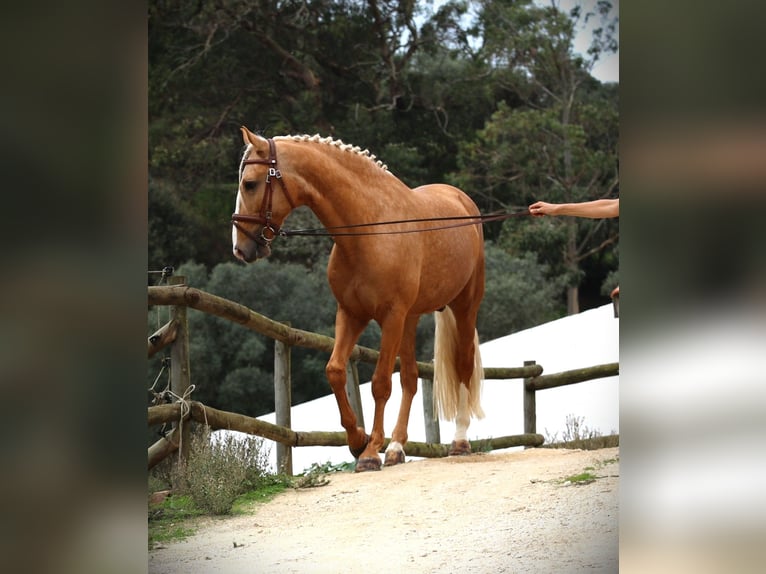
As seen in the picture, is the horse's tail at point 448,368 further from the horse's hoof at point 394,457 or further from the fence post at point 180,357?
the fence post at point 180,357

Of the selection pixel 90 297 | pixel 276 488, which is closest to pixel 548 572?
pixel 276 488

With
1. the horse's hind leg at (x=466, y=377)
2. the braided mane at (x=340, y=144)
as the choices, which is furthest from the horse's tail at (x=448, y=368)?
the braided mane at (x=340, y=144)

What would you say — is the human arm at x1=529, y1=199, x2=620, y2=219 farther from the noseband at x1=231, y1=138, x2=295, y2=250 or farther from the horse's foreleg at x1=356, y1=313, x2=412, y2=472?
the noseband at x1=231, y1=138, x2=295, y2=250

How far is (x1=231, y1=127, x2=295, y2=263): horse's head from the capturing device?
4637mm

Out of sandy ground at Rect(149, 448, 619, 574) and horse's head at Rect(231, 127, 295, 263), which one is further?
horse's head at Rect(231, 127, 295, 263)

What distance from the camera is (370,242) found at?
4992mm

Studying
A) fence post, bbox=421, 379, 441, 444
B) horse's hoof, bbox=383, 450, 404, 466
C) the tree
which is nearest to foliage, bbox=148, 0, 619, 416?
the tree

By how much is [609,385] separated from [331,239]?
5.28 feet

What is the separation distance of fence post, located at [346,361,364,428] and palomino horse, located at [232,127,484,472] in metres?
0.19

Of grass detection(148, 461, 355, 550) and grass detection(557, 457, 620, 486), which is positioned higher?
grass detection(557, 457, 620, 486)

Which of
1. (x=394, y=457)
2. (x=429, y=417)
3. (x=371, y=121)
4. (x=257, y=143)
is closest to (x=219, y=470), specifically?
(x=394, y=457)

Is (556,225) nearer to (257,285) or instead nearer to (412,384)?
Answer: (412,384)

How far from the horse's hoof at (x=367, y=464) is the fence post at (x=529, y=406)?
0.99m

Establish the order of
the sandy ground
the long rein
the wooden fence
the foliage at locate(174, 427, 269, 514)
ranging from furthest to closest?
the wooden fence, the long rein, the foliage at locate(174, 427, 269, 514), the sandy ground
